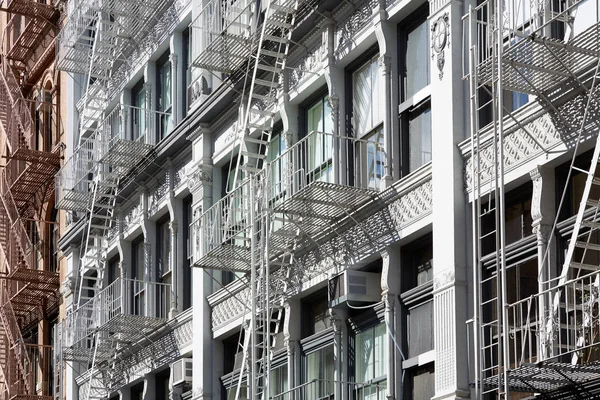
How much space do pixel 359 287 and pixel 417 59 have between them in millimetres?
3686

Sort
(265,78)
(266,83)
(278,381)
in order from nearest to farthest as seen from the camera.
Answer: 1. (266,83)
2. (278,381)
3. (265,78)

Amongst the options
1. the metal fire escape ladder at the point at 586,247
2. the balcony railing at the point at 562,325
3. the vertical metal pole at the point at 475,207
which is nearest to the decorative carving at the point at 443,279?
the vertical metal pole at the point at 475,207

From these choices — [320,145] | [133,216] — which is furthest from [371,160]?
[133,216]

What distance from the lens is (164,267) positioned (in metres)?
31.8

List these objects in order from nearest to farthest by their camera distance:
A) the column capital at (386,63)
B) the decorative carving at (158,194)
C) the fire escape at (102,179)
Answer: the column capital at (386,63), the decorative carving at (158,194), the fire escape at (102,179)

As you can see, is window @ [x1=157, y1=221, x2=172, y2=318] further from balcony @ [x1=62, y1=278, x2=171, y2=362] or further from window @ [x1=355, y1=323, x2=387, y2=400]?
window @ [x1=355, y1=323, x2=387, y2=400]

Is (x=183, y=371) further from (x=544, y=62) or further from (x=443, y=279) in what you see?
(x=544, y=62)

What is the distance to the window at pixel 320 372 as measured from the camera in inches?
925

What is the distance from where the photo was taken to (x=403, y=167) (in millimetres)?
22094

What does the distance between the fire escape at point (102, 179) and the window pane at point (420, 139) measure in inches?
407

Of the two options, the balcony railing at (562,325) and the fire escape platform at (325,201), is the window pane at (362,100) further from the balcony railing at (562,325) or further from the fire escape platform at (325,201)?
the balcony railing at (562,325)

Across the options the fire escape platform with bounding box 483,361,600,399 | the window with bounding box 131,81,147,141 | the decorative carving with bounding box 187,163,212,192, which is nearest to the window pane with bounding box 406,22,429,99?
the fire escape platform with bounding box 483,361,600,399

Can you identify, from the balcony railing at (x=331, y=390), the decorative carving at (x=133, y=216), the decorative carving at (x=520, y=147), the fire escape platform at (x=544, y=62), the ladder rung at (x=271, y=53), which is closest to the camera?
the fire escape platform at (x=544, y=62)

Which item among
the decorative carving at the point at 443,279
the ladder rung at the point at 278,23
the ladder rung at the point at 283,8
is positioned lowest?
the decorative carving at the point at 443,279
